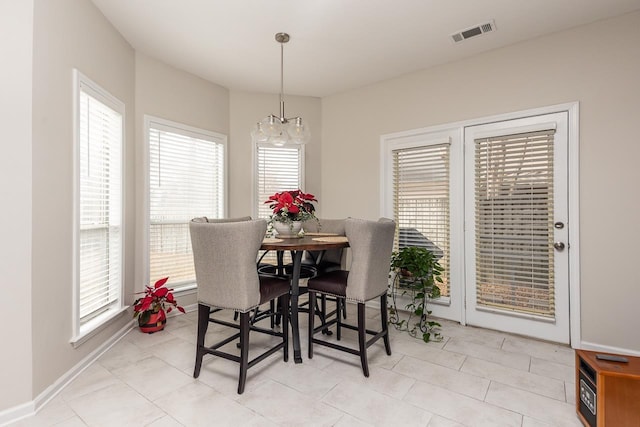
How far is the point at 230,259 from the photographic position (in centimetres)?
204

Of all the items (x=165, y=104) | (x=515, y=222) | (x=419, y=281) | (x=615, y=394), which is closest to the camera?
(x=615, y=394)

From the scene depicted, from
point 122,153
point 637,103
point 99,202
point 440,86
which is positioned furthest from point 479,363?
point 122,153

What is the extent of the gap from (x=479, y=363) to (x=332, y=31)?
3032 millimetres

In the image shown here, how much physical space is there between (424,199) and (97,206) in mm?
3155

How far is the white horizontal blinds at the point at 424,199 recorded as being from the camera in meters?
3.45

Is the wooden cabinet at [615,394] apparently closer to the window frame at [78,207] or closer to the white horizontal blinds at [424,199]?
the white horizontal blinds at [424,199]

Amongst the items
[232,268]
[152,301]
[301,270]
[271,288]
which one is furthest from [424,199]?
[152,301]

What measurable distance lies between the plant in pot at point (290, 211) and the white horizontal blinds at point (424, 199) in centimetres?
139

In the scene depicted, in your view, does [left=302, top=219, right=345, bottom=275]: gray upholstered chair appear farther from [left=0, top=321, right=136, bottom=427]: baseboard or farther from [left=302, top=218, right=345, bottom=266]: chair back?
[left=0, top=321, right=136, bottom=427]: baseboard

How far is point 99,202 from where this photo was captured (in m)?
2.65

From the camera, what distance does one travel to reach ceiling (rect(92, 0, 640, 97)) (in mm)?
2479

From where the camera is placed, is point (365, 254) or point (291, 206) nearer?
point (365, 254)

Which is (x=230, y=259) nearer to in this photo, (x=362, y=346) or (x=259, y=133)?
(x=362, y=346)

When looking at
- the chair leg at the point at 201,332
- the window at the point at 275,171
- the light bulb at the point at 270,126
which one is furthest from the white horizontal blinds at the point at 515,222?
the chair leg at the point at 201,332
